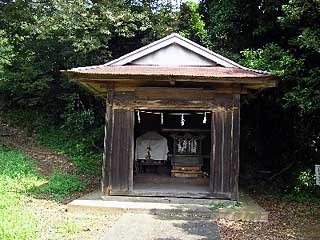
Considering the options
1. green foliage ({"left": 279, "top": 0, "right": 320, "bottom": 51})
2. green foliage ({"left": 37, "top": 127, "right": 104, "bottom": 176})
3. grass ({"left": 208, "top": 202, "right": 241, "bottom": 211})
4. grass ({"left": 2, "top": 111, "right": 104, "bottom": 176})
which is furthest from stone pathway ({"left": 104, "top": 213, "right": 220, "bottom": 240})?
green foliage ({"left": 37, "top": 127, "right": 104, "bottom": 176})

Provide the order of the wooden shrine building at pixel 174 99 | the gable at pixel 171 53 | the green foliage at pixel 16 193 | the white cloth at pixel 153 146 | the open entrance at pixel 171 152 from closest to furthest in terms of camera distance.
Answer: the green foliage at pixel 16 193 < the wooden shrine building at pixel 174 99 < the gable at pixel 171 53 < the open entrance at pixel 171 152 < the white cloth at pixel 153 146

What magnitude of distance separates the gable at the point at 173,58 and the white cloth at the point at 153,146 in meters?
3.42

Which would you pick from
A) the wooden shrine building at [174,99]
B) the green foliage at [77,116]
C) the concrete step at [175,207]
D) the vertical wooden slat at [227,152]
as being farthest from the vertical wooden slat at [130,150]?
the green foliage at [77,116]

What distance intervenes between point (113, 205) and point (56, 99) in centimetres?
1226

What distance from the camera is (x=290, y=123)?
14.6m

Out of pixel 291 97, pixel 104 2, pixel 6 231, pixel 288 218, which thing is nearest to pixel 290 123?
pixel 291 97

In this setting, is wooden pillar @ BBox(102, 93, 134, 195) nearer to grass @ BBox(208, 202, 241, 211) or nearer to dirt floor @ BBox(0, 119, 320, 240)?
dirt floor @ BBox(0, 119, 320, 240)

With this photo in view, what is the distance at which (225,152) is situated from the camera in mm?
9695

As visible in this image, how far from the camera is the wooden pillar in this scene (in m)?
9.76

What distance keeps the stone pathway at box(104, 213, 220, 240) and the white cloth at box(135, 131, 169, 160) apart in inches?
197

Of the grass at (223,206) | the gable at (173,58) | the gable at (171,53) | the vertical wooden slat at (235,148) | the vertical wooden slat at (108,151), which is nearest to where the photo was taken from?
the grass at (223,206)

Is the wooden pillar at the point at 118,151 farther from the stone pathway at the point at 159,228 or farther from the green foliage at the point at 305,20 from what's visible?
the green foliage at the point at 305,20

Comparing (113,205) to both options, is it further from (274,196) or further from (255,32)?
(255,32)

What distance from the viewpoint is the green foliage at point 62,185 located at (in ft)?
36.7
